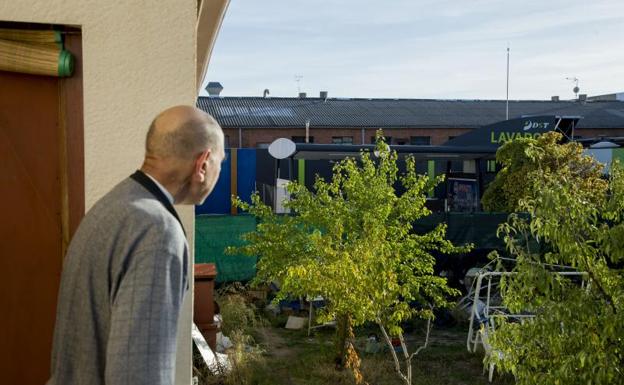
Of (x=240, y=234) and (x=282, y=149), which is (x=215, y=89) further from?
(x=240, y=234)

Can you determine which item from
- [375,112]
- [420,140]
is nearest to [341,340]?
[420,140]

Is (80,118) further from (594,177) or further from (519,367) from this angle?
(594,177)

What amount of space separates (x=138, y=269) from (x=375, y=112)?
40.4m

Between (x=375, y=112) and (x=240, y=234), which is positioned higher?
(x=375, y=112)

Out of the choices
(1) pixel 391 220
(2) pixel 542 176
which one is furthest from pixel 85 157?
(1) pixel 391 220

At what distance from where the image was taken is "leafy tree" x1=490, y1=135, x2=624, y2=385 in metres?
3.93

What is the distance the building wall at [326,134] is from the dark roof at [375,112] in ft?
0.88

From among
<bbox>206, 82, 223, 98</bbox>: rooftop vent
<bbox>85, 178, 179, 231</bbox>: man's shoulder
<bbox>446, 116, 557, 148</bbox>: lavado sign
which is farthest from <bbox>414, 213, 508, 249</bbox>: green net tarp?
<bbox>206, 82, 223, 98</bbox>: rooftop vent

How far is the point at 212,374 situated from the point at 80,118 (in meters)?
5.19

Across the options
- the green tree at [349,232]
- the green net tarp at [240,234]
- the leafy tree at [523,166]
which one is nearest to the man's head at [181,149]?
the green tree at [349,232]

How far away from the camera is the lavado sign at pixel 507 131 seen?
20000 mm

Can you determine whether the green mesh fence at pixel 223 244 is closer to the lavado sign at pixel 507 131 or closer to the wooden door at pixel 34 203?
the lavado sign at pixel 507 131

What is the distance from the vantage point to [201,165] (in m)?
1.93

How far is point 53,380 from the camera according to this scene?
Result: 193 cm
